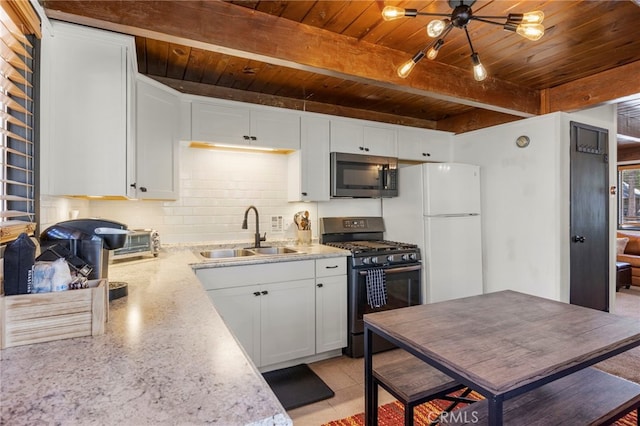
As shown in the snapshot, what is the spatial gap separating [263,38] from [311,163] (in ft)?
4.21

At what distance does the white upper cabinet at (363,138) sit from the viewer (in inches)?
124

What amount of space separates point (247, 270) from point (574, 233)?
3045 mm

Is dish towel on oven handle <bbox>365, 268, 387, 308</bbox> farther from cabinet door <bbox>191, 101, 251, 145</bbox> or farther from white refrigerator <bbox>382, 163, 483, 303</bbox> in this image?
cabinet door <bbox>191, 101, 251, 145</bbox>

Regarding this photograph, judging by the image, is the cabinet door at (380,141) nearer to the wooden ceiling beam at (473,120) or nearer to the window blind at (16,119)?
A: the wooden ceiling beam at (473,120)

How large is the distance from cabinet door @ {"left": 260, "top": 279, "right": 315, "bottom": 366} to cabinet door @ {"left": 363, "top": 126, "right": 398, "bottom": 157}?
1514 mm

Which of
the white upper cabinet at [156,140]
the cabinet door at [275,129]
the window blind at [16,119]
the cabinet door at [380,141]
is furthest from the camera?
the cabinet door at [380,141]

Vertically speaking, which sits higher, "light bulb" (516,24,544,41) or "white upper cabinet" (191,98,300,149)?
"light bulb" (516,24,544,41)

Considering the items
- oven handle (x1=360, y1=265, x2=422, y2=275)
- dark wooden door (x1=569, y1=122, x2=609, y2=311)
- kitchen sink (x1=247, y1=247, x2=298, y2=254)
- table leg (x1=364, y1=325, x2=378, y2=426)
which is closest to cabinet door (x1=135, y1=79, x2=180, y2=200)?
kitchen sink (x1=247, y1=247, x2=298, y2=254)

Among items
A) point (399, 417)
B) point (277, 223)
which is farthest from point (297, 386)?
point (277, 223)

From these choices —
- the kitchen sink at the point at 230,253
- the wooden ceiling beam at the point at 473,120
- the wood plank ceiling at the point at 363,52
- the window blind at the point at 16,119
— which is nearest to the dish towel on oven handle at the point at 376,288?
the kitchen sink at the point at 230,253

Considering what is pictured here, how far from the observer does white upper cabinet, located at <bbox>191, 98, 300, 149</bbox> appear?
8.44ft

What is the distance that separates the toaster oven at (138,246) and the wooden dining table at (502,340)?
1.62m

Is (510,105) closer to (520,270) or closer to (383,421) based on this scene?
(520,270)

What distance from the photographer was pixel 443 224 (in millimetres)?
3203
